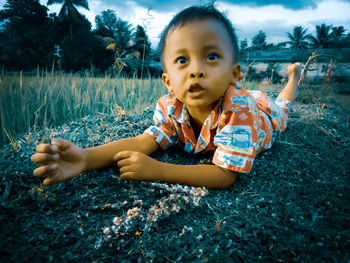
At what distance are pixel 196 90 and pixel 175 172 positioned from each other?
483 millimetres

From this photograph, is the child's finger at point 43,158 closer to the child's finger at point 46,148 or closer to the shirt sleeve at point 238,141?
the child's finger at point 46,148

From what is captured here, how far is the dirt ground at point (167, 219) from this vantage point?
2.35ft

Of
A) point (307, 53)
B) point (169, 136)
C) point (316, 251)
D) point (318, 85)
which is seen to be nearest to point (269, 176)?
point (316, 251)

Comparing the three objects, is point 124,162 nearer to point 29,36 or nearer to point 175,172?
point 175,172

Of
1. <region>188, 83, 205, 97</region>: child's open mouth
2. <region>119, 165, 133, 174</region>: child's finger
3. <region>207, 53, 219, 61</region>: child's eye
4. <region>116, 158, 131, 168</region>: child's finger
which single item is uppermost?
<region>207, 53, 219, 61</region>: child's eye

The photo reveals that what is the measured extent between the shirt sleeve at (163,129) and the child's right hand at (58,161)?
564mm

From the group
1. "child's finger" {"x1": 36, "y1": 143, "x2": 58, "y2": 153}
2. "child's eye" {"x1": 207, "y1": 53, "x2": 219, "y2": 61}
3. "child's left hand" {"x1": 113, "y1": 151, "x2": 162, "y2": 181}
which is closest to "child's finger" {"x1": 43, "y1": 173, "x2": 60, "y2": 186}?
"child's finger" {"x1": 36, "y1": 143, "x2": 58, "y2": 153}

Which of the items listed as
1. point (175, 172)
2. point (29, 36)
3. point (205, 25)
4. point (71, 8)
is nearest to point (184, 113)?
point (175, 172)

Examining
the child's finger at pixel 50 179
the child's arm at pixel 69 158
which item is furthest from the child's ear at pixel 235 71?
the child's finger at pixel 50 179

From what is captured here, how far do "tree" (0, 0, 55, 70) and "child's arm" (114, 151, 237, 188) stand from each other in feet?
47.5

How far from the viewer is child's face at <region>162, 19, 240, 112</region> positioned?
1.06 m

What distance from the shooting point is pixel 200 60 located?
42.1 inches

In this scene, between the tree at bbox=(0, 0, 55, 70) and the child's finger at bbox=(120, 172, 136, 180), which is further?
the tree at bbox=(0, 0, 55, 70)

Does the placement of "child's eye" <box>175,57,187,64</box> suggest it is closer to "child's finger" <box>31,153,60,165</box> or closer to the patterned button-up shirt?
the patterned button-up shirt
